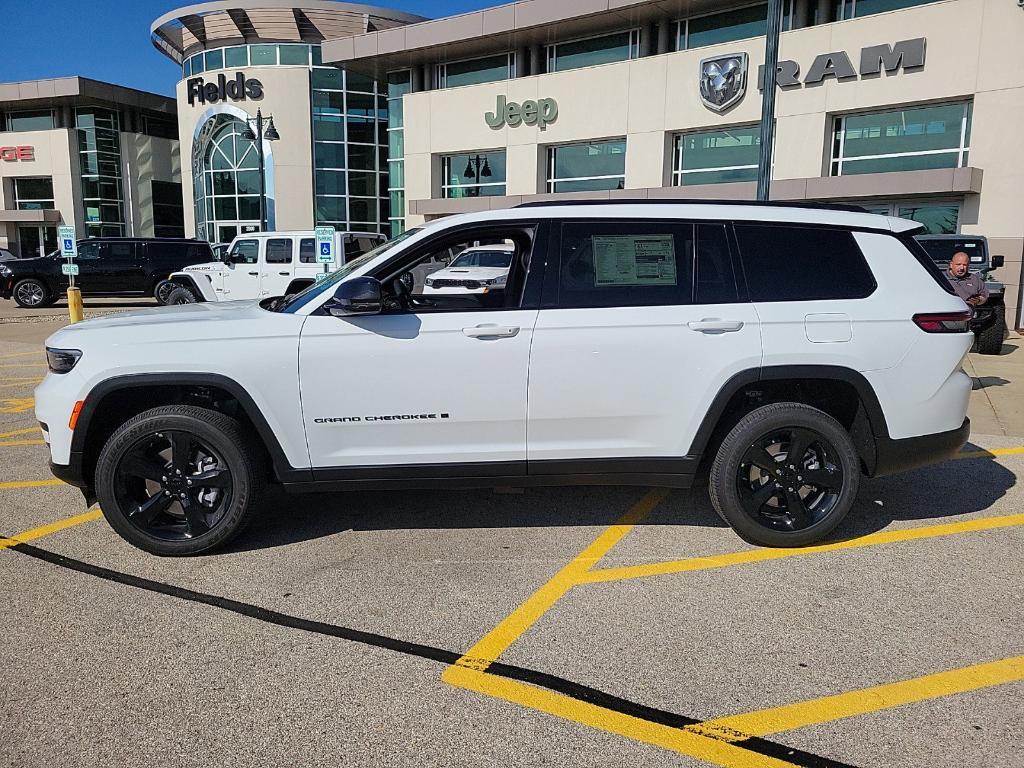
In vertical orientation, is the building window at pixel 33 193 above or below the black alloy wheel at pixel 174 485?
above

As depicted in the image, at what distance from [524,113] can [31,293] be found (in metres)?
15.2

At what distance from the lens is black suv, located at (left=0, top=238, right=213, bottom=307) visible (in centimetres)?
2003

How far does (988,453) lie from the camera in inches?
253

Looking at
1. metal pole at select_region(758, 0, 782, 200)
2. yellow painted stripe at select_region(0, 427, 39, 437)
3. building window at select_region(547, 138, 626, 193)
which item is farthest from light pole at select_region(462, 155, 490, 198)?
yellow painted stripe at select_region(0, 427, 39, 437)

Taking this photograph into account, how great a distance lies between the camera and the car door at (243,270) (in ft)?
57.0

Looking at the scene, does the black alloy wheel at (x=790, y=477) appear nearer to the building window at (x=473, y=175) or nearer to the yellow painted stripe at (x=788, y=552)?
the yellow painted stripe at (x=788, y=552)

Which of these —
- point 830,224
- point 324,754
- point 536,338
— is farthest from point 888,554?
point 324,754

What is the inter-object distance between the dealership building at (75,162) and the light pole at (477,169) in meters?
27.8

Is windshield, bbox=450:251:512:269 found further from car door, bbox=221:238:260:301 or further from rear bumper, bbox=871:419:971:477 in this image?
rear bumper, bbox=871:419:971:477

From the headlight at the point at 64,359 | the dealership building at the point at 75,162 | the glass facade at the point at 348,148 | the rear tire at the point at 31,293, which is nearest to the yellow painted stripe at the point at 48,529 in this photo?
the headlight at the point at 64,359

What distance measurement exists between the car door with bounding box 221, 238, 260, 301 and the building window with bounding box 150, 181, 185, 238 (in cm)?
3391

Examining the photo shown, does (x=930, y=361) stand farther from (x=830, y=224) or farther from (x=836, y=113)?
(x=836, y=113)

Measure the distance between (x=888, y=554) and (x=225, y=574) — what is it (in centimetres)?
345

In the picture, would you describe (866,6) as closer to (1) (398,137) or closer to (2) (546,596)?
(1) (398,137)
